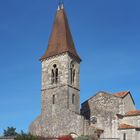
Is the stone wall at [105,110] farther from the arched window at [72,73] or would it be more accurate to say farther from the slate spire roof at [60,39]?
the slate spire roof at [60,39]

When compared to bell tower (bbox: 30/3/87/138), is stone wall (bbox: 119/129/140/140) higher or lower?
lower

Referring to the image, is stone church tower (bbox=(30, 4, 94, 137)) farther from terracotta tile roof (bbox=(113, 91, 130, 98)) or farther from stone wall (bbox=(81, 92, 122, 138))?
terracotta tile roof (bbox=(113, 91, 130, 98))

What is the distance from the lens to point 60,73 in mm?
58938

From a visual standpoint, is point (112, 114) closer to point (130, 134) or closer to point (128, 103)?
point (128, 103)

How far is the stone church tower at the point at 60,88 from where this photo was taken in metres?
56.1

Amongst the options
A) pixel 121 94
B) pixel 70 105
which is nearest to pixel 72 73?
pixel 70 105

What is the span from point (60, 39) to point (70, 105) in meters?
10.3

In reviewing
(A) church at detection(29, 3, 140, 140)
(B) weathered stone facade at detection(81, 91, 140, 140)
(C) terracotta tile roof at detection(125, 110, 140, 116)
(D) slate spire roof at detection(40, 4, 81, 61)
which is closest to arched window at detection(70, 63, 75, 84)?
(A) church at detection(29, 3, 140, 140)

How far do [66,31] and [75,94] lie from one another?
9588mm

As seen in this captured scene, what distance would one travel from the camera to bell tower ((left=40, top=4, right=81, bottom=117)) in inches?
2272

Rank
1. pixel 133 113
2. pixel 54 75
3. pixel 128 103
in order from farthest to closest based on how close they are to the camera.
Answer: pixel 128 103
pixel 54 75
pixel 133 113

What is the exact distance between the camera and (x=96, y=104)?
61.2 metres

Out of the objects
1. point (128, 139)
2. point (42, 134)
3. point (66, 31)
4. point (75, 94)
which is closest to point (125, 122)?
point (128, 139)

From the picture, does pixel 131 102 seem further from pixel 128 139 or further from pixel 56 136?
pixel 56 136
